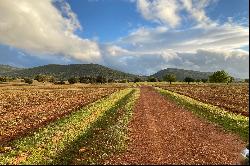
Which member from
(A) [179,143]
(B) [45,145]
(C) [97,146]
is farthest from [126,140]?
(B) [45,145]

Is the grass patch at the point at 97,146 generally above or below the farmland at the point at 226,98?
above

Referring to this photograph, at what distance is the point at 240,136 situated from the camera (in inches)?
1038

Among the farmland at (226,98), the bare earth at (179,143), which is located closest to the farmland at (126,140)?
the bare earth at (179,143)

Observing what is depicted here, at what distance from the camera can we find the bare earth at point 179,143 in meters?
19.6

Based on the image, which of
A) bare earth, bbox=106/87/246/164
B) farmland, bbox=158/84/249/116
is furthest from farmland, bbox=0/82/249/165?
farmland, bbox=158/84/249/116

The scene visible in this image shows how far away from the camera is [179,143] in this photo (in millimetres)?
23656

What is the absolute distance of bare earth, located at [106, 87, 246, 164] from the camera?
19.6 meters

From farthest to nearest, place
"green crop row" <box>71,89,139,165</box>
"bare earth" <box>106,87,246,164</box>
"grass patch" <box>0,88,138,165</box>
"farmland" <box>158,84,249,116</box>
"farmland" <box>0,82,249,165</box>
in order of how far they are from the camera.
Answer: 1. "farmland" <box>158,84,249,116</box>
2. "grass patch" <box>0,88,138,165</box>
3. "farmland" <box>0,82,249,165</box>
4. "green crop row" <box>71,89,139,165</box>
5. "bare earth" <box>106,87,246,164</box>

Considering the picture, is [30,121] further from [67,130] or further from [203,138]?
[203,138]

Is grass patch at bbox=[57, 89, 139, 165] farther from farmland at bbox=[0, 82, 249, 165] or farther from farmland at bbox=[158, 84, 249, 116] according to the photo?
farmland at bbox=[158, 84, 249, 116]

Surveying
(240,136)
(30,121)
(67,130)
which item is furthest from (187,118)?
(30,121)

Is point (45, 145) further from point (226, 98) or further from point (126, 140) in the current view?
point (226, 98)

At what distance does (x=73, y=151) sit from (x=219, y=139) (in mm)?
9949

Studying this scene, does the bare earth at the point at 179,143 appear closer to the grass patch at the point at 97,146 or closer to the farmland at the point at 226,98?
the grass patch at the point at 97,146
